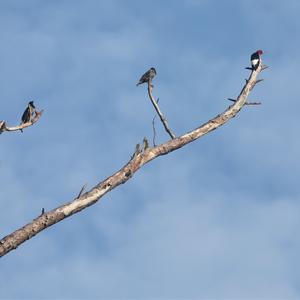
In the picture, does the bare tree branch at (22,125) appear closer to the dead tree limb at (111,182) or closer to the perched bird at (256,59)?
the dead tree limb at (111,182)

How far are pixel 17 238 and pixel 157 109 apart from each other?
4.89 metres

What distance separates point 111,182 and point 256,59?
757 cm

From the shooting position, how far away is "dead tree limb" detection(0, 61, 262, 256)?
10258 mm

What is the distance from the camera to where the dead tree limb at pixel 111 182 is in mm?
10258

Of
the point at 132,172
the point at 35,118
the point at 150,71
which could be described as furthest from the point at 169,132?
the point at 150,71

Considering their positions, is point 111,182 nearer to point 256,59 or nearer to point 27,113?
point 27,113

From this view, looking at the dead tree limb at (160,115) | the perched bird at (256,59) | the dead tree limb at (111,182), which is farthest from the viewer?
the perched bird at (256,59)

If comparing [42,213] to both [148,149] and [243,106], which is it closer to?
[148,149]

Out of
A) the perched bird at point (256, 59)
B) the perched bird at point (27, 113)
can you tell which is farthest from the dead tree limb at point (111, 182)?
the perched bird at point (27, 113)

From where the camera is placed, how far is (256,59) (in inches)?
698

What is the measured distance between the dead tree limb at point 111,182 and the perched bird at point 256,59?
1805 millimetres

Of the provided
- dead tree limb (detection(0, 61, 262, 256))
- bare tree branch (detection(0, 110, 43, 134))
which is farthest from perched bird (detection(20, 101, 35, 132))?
dead tree limb (detection(0, 61, 262, 256))

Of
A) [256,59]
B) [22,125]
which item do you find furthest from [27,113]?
[256,59]

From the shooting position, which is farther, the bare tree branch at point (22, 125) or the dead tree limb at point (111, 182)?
the bare tree branch at point (22, 125)
